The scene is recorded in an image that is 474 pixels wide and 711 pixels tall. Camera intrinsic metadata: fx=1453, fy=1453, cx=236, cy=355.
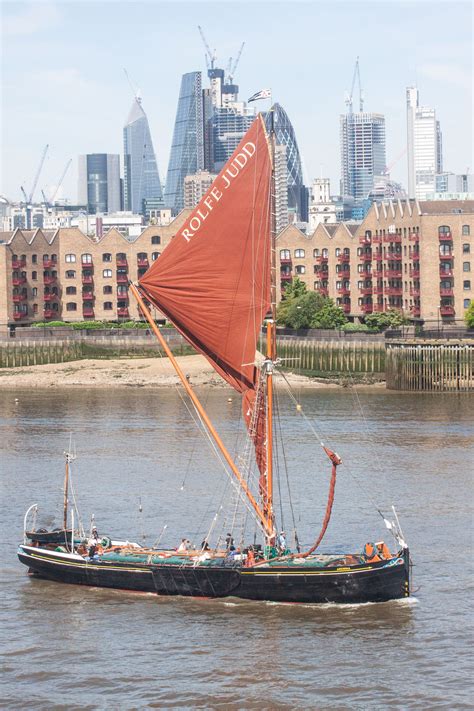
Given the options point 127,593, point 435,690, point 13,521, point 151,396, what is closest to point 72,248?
point 151,396

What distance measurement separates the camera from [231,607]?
52.4 metres

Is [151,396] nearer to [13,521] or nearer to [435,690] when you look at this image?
[13,521]

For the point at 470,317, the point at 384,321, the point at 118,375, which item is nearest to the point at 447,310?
the point at 384,321

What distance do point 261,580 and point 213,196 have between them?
608 inches

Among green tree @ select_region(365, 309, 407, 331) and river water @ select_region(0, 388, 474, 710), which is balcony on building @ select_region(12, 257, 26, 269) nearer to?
green tree @ select_region(365, 309, 407, 331)

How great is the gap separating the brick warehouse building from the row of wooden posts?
2020cm

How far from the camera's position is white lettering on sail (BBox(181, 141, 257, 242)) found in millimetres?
57250

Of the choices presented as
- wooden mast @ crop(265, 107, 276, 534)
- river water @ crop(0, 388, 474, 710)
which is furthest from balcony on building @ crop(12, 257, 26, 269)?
wooden mast @ crop(265, 107, 276, 534)

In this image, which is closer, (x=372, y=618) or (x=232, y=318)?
(x=372, y=618)

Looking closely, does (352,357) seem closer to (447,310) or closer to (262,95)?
(447,310)

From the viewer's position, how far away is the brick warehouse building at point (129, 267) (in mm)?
173000

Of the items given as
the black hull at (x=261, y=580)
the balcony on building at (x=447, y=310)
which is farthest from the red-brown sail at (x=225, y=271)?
the balcony on building at (x=447, y=310)

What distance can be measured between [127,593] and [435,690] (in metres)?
14.6

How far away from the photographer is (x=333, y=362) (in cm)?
14050
